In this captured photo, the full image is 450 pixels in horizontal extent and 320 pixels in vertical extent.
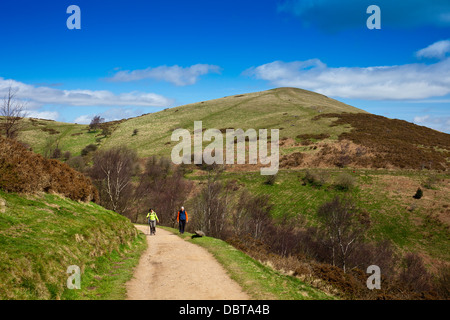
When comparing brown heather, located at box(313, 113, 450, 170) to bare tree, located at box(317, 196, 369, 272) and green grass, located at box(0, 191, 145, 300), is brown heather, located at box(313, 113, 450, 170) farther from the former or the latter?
green grass, located at box(0, 191, 145, 300)

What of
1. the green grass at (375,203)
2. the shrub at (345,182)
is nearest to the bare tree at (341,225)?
the green grass at (375,203)

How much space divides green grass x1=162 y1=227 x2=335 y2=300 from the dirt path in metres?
0.40

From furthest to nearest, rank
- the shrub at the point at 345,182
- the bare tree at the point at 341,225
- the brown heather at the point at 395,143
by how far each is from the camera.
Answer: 1. the brown heather at the point at 395,143
2. the shrub at the point at 345,182
3. the bare tree at the point at 341,225

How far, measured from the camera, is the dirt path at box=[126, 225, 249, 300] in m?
9.52

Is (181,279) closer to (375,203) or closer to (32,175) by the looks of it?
(32,175)

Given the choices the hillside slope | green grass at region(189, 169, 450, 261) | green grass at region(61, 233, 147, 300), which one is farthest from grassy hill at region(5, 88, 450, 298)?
green grass at region(61, 233, 147, 300)

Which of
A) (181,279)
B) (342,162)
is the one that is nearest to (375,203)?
(342,162)

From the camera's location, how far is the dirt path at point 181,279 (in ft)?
31.2

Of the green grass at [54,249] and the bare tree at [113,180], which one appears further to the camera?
the bare tree at [113,180]

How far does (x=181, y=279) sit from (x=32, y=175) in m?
9.67

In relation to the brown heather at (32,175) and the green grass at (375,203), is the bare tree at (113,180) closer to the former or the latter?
the green grass at (375,203)

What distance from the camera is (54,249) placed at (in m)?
9.74

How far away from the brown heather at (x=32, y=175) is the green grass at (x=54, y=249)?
24.7 inches
